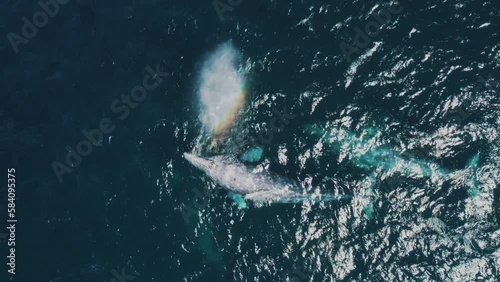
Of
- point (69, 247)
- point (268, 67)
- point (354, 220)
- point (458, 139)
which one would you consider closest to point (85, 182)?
point (69, 247)

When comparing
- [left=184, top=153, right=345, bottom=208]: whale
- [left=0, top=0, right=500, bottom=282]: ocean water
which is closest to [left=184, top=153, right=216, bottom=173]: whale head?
[left=184, top=153, right=345, bottom=208]: whale

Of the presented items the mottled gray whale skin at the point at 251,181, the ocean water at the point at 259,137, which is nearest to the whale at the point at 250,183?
the mottled gray whale skin at the point at 251,181

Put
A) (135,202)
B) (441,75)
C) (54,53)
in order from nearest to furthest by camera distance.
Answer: (441,75)
(135,202)
(54,53)

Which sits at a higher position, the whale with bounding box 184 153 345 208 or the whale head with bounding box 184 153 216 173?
the whale head with bounding box 184 153 216 173

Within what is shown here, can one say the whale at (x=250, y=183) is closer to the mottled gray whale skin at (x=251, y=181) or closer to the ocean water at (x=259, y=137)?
the mottled gray whale skin at (x=251, y=181)

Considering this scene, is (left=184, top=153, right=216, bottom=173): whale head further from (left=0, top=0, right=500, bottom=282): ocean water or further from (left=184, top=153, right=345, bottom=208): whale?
(left=0, top=0, right=500, bottom=282): ocean water

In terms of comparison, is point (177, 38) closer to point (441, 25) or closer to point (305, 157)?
point (305, 157)
